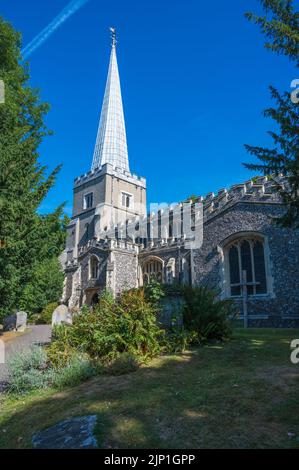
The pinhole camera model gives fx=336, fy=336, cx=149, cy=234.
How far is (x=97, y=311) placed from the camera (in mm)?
9062

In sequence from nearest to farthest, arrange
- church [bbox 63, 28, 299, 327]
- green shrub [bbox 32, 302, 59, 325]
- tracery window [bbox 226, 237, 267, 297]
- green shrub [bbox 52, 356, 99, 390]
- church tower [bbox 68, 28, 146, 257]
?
green shrub [bbox 52, 356, 99, 390] < church [bbox 63, 28, 299, 327] < tracery window [bbox 226, 237, 267, 297] < green shrub [bbox 32, 302, 59, 325] < church tower [bbox 68, 28, 146, 257]

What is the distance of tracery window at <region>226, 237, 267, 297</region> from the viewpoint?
1814 centimetres

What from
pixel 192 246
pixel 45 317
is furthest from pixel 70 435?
pixel 45 317

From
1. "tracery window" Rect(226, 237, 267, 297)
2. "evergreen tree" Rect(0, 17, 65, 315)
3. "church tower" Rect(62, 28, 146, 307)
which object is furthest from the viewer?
"church tower" Rect(62, 28, 146, 307)

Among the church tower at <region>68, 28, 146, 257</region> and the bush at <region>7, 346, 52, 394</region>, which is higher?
the church tower at <region>68, 28, 146, 257</region>

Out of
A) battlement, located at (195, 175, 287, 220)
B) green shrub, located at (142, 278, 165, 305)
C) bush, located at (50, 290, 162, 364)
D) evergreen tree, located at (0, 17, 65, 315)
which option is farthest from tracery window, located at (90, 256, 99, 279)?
green shrub, located at (142, 278, 165, 305)

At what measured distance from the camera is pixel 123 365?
675cm

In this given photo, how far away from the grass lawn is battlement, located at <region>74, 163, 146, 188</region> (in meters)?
35.8

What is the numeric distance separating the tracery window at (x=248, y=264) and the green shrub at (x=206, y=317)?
9398 mm

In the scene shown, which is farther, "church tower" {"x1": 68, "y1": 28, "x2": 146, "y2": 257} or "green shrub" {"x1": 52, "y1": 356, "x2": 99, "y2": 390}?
"church tower" {"x1": 68, "y1": 28, "x2": 146, "y2": 257}

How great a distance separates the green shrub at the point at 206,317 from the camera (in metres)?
8.87

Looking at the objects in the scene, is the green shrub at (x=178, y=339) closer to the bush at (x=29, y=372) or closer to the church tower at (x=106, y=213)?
the bush at (x=29, y=372)

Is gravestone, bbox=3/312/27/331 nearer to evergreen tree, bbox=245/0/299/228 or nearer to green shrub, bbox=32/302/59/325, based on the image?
green shrub, bbox=32/302/59/325
